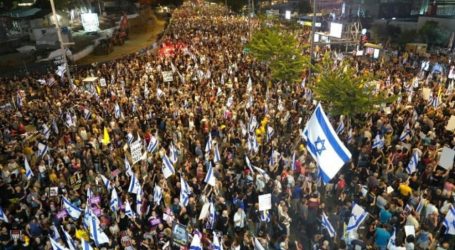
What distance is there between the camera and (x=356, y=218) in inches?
384

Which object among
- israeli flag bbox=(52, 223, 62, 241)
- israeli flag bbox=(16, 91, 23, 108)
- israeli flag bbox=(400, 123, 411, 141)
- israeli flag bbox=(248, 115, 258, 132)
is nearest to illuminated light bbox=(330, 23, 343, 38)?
israeli flag bbox=(400, 123, 411, 141)

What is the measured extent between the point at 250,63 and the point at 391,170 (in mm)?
19142

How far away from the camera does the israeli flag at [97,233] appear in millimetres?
9930

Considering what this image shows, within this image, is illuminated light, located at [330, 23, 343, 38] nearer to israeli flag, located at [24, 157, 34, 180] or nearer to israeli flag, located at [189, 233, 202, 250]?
israeli flag, located at [24, 157, 34, 180]

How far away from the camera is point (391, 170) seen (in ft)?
41.4

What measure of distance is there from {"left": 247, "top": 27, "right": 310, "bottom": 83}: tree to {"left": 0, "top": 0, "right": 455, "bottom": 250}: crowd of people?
2.11 meters

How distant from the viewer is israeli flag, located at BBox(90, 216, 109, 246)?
9.93m

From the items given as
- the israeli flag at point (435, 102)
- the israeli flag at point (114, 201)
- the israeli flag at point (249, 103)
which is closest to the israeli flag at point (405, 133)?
the israeli flag at point (435, 102)

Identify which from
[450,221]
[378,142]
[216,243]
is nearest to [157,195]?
[216,243]

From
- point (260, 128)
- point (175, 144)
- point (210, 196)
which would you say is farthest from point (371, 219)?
Result: point (175, 144)

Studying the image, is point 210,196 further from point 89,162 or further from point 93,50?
point 93,50

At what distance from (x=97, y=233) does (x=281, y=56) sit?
1751 cm

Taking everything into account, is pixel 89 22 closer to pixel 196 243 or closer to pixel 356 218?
pixel 196 243

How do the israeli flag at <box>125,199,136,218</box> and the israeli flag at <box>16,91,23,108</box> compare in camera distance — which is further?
the israeli flag at <box>16,91,23,108</box>
